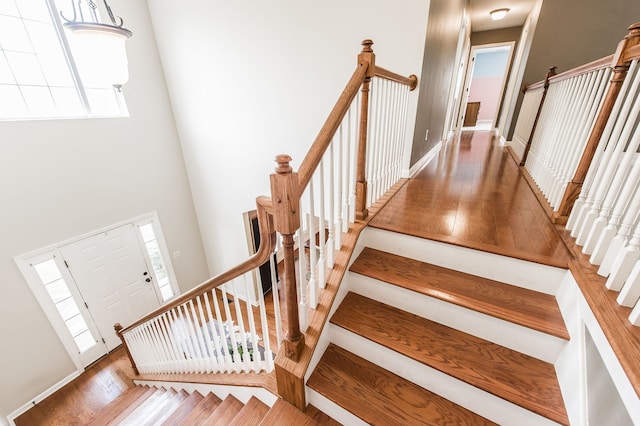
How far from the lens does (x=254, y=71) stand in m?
3.32

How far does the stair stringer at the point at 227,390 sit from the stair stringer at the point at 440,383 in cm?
31

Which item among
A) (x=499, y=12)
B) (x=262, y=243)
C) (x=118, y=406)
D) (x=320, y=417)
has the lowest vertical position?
(x=118, y=406)

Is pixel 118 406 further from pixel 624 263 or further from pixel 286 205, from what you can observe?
pixel 624 263

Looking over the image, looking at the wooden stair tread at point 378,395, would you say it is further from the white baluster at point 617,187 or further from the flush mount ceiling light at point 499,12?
the flush mount ceiling light at point 499,12

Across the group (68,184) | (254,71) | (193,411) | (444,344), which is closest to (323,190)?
(444,344)

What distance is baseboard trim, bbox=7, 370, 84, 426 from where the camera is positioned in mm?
3104

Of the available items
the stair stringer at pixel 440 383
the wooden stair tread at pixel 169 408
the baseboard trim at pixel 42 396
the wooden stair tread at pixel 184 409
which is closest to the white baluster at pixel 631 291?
the stair stringer at pixel 440 383

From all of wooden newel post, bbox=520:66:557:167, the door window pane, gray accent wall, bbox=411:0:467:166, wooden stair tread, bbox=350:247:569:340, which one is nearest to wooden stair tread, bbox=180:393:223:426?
wooden stair tread, bbox=350:247:569:340

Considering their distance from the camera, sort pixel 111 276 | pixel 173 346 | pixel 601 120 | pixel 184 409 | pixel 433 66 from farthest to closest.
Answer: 1. pixel 111 276
2. pixel 433 66
3. pixel 173 346
4. pixel 184 409
5. pixel 601 120

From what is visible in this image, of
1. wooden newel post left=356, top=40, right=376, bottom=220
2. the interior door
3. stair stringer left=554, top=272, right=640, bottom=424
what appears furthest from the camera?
the interior door

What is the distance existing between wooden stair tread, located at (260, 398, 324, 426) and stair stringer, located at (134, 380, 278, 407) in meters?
0.09

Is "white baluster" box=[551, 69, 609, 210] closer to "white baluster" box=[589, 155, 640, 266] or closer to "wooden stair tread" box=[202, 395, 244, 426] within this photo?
"white baluster" box=[589, 155, 640, 266]

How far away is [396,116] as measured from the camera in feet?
7.06

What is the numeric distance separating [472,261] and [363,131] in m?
0.99
